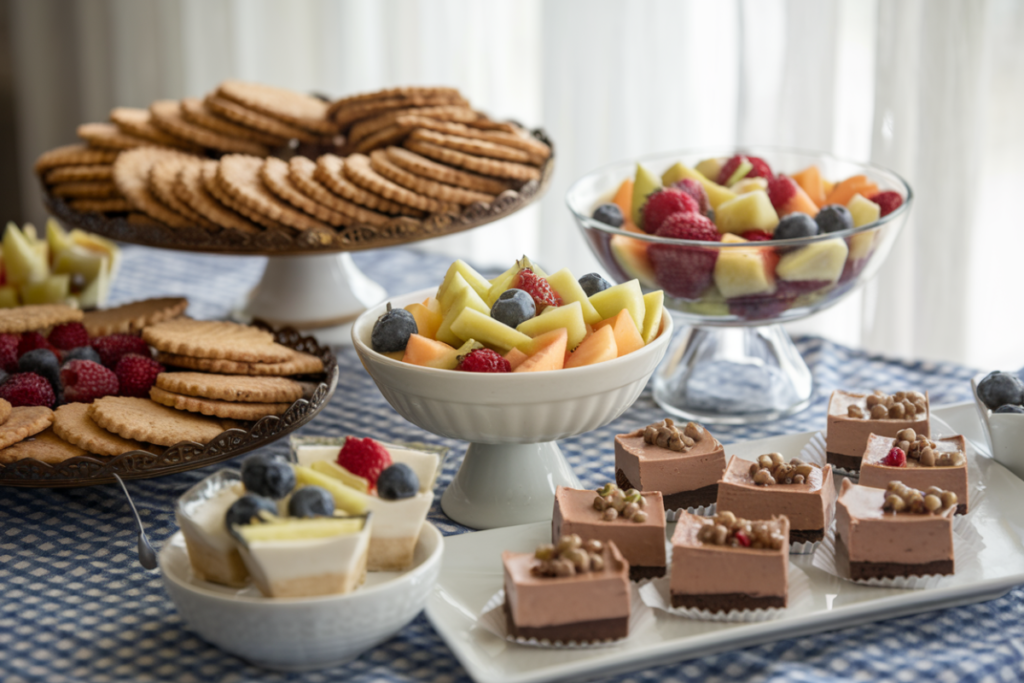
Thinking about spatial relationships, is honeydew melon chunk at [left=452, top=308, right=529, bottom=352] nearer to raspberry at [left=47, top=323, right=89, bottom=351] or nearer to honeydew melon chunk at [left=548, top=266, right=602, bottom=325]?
honeydew melon chunk at [left=548, top=266, right=602, bottom=325]

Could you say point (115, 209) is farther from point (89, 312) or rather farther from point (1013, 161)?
point (1013, 161)

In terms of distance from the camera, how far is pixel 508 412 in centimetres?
105

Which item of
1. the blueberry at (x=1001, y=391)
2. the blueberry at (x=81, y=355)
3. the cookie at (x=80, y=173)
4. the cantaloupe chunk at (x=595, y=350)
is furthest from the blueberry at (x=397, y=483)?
the cookie at (x=80, y=173)

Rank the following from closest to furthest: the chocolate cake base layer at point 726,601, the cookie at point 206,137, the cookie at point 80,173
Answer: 1. the chocolate cake base layer at point 726,601
2. the cookie at point 80,173
3. the cookie at point 206,137

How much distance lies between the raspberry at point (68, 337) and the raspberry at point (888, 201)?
3.87ft

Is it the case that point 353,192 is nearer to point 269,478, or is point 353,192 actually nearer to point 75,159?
point 75,159

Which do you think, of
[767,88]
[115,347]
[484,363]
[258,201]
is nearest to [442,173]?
[258,201]

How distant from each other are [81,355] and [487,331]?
2.07 ft

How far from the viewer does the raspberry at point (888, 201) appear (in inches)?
58.4

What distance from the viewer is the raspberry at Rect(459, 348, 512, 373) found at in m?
1.03

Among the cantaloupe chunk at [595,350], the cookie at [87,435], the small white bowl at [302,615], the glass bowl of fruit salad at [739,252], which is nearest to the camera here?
the small white bowl at [302,615]

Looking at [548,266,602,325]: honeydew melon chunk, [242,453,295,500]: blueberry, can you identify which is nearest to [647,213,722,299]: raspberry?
[548,266,602,325]: honeydew melon chunk

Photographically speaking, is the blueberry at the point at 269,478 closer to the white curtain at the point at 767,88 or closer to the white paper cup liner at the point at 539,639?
the white paper cup liner at the point at 539,639

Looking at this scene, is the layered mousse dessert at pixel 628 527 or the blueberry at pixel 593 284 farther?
the blueberry at pixel 593 284
